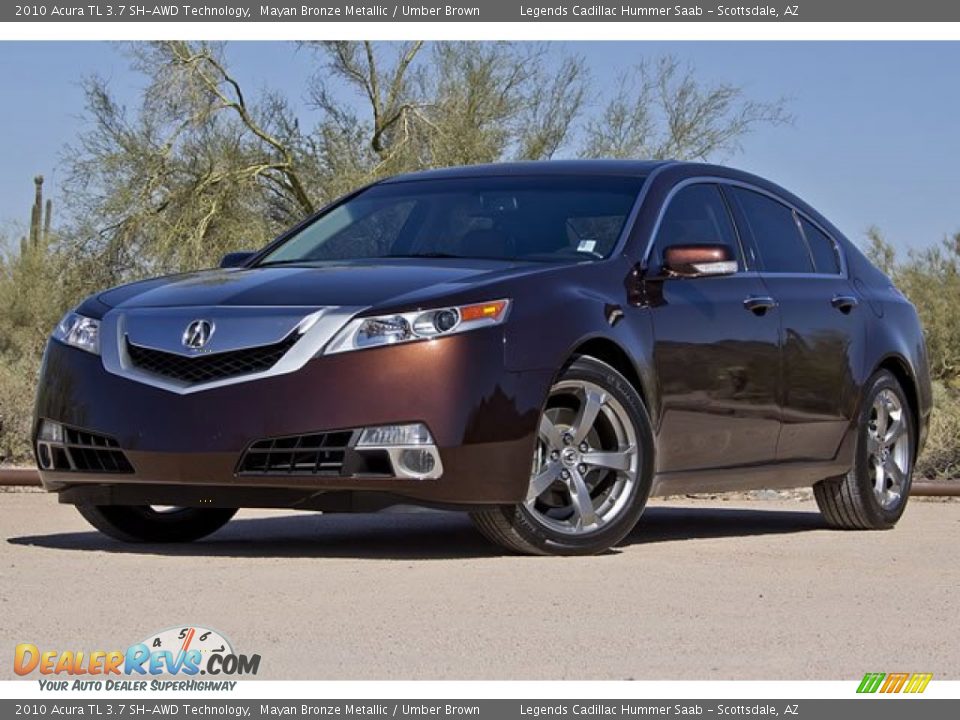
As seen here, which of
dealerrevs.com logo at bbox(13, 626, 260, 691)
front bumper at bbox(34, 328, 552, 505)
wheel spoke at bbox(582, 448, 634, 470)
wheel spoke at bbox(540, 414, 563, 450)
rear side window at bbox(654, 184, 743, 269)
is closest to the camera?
dealerrevs.com logo at bbox(13, 626, 260, 691)

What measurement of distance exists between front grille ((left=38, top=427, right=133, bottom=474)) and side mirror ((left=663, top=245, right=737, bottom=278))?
8.01ft

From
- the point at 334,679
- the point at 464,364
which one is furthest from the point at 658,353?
the point at 334,679

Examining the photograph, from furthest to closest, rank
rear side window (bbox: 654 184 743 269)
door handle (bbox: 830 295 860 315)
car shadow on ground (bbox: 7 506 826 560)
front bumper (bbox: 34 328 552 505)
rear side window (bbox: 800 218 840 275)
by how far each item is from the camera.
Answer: rear side window (bbox: 800 218 840 275), door handle (bbox: 830 295 860 315), rear side window (bbox: 654 184 743 269), car shadow on ground (bbox: 7 506 826 560), front bumper (bbox: 34 328 552 505)

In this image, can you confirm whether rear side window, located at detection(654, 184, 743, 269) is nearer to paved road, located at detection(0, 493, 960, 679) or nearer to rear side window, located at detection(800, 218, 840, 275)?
rear side window, located at detection(800, 218, 840, 275)

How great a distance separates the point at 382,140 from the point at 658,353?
24694 mm

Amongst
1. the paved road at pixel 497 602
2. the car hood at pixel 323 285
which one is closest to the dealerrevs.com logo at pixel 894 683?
the paved road at pixel 497 602

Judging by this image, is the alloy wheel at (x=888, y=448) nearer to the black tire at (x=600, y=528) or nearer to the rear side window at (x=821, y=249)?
the rear side window at (x=821, y=249)

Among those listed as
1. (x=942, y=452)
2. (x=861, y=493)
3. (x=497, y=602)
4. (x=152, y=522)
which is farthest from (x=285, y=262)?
(x=942, y=452)

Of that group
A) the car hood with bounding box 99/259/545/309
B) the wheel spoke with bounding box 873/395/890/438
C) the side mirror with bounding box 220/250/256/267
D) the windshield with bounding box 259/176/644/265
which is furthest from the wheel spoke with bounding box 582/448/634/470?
the wheel spoke with bounding box 873/395/890/438

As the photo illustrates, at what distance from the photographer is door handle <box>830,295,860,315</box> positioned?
32.7ft

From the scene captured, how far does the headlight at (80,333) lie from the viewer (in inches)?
317

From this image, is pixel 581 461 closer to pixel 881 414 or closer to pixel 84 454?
pixel 84 454

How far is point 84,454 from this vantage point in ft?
26.5

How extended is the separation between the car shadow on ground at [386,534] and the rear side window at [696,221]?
54.5 inches
